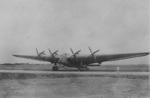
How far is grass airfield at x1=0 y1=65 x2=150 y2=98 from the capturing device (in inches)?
674

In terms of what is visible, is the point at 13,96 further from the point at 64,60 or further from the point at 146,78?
the point at 64,60

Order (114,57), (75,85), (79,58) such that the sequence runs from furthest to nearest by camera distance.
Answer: (79,58) → (114,57) → (75,85)

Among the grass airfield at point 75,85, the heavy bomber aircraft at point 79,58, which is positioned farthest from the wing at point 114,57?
the grass airfield at point 75,85

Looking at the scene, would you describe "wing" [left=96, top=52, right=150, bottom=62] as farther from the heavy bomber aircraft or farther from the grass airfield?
the grass airfield

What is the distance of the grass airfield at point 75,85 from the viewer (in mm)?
17109

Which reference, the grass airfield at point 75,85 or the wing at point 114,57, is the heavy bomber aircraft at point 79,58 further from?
the grass airfield at point 75,85

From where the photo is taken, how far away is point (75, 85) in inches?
868

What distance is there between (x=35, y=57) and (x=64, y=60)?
28.4 feet

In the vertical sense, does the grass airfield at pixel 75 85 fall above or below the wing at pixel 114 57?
below

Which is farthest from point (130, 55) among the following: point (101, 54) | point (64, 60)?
point (64, 60)

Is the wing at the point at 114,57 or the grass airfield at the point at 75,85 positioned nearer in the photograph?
the grass airfield at the point at 75,85

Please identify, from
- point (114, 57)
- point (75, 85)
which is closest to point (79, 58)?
point (114, 57)

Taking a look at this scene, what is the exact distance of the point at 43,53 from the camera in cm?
4872

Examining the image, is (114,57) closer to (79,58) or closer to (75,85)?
(79,58)
